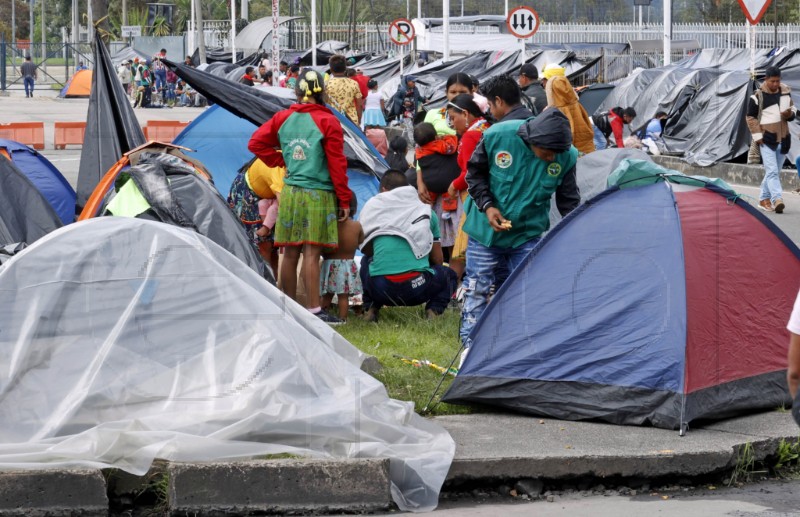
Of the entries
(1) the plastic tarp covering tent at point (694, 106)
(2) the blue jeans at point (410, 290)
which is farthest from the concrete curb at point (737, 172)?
(2) the blue jeans at point (410, 290)

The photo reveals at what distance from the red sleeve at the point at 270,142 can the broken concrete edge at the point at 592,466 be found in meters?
3.55

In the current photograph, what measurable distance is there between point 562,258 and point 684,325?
2.36ft

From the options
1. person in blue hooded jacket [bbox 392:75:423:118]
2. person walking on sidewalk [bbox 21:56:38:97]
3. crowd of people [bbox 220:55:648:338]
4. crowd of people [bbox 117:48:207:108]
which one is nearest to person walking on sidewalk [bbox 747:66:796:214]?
crowd of people [bbox 220:55:648:338]

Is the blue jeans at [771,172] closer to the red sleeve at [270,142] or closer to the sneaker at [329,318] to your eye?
the sneaker at [329,318]

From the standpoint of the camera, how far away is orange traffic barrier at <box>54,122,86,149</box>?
23.5 metres

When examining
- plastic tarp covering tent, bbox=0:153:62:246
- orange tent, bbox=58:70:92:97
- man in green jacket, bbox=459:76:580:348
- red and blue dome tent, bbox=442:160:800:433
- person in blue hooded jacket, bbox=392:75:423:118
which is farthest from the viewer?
orange tent, bbox=58:70:92:97

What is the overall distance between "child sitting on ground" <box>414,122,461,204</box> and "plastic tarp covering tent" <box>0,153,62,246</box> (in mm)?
2812

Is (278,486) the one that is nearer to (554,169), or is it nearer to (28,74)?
(554,169)

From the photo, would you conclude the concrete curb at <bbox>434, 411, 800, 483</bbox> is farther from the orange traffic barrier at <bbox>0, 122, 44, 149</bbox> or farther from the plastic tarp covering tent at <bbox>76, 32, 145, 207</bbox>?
the orange traffic barrier at <bbox>0, 122, 44, 149</bbox>

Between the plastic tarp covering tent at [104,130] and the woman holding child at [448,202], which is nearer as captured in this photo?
the woman holding child at [448,202]

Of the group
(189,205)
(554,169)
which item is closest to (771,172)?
(554,169)

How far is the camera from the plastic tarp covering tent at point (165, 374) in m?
4.84

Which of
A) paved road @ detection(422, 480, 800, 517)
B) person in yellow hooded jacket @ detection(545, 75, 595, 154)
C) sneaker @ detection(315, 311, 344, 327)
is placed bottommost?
paved road @ detection(422, 480, 800, 517)

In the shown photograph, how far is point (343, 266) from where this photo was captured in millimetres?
8266
